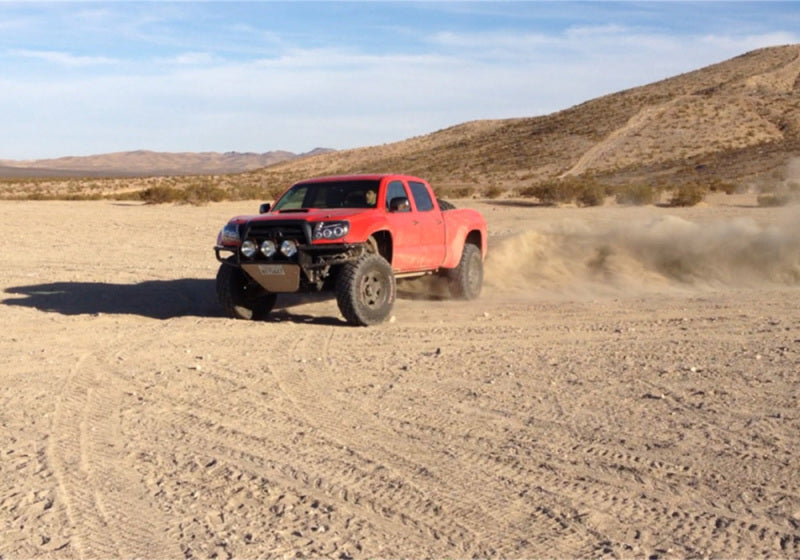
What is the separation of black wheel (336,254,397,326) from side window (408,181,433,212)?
60.3 inches

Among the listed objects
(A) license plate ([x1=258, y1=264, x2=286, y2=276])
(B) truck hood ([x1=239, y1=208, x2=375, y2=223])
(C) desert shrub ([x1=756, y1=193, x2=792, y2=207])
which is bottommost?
(C) desert shrub ([x1=756, y1=193, x2=792, y2=207])

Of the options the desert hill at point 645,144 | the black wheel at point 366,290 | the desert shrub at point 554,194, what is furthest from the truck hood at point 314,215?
the desert hill at point 645,144

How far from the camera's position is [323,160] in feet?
376

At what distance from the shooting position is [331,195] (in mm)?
12180

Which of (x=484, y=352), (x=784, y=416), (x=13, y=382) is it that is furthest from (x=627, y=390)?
(x=13, y=382)

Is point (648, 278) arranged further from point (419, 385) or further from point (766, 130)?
point (766, 130)

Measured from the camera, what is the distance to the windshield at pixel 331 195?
39.2 feet

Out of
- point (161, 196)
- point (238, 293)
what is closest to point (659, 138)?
point (161, 196)

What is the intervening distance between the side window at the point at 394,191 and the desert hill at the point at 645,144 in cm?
3250

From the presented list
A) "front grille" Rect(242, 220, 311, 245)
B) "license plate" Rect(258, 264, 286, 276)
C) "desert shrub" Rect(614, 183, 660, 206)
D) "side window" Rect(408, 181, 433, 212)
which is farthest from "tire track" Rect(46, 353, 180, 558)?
"desert shrub" Rect(614, 183, 660, 206)

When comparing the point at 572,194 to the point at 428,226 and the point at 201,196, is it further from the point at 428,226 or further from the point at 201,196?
the point at 428,226

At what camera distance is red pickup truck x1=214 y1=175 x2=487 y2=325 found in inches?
430

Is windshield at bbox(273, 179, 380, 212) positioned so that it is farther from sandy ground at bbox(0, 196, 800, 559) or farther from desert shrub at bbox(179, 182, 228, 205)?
desert shrub at bbox(179, 182, 228, 205)

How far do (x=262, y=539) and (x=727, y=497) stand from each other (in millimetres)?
2531
